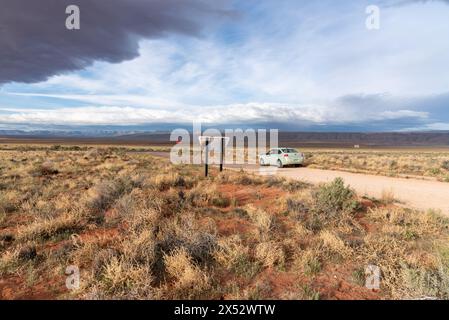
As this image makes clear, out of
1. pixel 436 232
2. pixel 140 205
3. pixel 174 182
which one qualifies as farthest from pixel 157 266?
pixel 174 182

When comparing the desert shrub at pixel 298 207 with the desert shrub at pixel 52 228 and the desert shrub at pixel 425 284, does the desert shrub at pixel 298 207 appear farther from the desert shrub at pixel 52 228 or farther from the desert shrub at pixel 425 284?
the desert shrub at pixel 52 228

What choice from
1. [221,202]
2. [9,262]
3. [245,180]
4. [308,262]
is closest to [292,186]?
[245,180]

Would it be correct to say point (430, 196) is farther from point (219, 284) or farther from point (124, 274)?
point (124, 274)

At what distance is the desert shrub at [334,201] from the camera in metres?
8.45

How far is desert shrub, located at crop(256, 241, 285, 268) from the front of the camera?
17.3 feet

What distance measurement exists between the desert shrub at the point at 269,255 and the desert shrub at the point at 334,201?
322 centimetres

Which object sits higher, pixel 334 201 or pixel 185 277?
pixel 334 201

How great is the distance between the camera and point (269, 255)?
5391 mm

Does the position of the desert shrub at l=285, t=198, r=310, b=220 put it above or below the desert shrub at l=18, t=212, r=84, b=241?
above

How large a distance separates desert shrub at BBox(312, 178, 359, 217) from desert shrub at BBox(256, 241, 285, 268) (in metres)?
3.22

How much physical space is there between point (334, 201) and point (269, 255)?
4188 mm

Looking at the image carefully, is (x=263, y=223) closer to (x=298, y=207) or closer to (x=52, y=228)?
(x=298, y=207)

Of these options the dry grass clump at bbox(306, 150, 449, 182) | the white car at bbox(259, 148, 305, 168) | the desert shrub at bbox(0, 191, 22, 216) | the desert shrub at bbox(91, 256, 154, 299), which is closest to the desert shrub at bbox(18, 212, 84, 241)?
the desert shrub at bbox(0, 191, 22, 216)

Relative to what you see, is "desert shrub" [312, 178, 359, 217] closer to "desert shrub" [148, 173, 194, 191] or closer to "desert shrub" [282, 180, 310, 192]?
"desert shrub" [282, 180, 310, 192]
